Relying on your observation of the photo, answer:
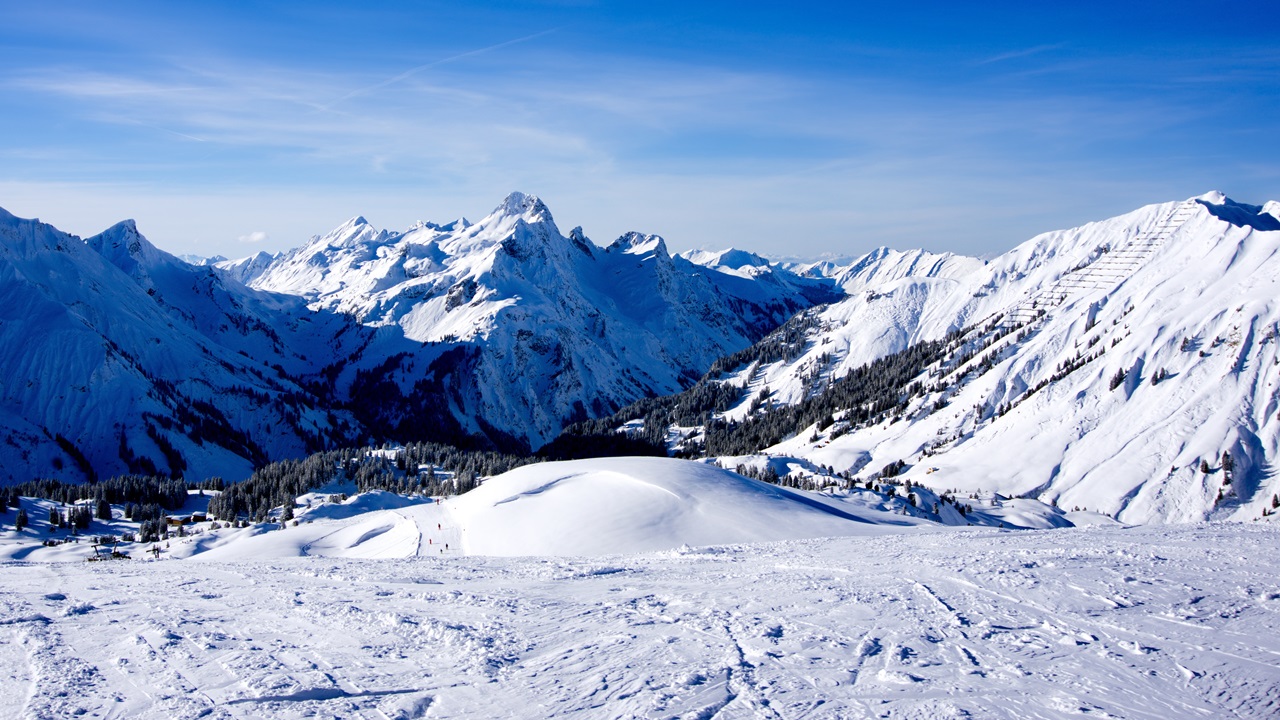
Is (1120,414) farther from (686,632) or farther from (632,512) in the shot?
(686,632)

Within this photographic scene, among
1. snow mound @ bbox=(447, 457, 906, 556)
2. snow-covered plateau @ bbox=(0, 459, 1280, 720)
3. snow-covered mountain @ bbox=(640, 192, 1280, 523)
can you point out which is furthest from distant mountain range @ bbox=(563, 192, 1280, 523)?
snow-covered plateau @ bbox=(0, 459, 1280, 720)

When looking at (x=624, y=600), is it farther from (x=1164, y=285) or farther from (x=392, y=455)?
(x=1164, y=285)

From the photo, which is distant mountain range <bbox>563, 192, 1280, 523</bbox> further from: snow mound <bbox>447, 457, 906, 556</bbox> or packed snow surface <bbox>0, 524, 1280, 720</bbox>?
packed snow surface <bbox>0, 524, 1280, 720</bbox>

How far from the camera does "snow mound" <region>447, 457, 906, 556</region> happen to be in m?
52.8

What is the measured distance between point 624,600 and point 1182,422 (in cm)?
14480

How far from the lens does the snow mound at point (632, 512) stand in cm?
5278

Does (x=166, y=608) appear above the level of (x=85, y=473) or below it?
above

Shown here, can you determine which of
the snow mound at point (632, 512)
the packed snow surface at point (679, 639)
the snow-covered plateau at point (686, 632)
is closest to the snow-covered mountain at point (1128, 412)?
the snow mound at point (632, 512)

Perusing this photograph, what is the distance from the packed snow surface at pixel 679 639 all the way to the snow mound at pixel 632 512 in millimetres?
19684

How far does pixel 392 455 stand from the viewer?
129625 millimetres

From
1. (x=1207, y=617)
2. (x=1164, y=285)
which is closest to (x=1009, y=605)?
(x=1207, y=617)

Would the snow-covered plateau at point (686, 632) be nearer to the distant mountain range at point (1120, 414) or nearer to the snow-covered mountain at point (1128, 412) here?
the distant mountain range at point (1120, 414)

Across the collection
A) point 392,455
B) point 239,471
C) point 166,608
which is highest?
point 166,608

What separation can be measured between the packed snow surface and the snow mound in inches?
775
